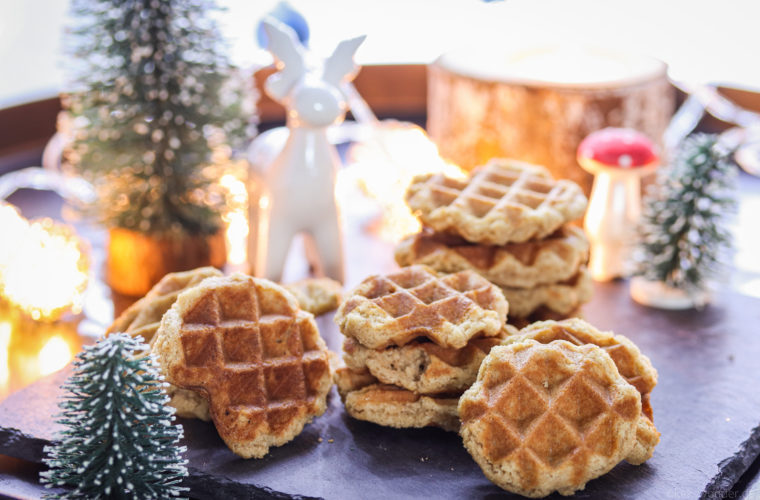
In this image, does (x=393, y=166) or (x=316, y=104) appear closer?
(x=316, y=104)

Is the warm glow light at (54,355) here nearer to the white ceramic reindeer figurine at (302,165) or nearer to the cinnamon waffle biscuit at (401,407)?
the white ceramic reindeer figurine at (302,165)

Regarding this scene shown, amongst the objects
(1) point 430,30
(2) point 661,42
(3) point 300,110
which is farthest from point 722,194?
(1) point 430,30

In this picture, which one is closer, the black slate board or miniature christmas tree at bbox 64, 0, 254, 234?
the black slate board

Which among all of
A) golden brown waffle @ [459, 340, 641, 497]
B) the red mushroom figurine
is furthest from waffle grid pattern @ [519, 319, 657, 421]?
the red mushroom figurine

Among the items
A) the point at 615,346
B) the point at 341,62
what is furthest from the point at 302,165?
the point at 615,346

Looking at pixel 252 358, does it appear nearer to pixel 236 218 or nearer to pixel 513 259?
pixel 513 259

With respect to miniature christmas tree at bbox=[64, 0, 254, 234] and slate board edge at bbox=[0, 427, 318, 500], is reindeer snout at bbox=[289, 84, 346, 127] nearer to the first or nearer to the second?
miniature christmas tree at bbox=[64, 0, 254, 234]
